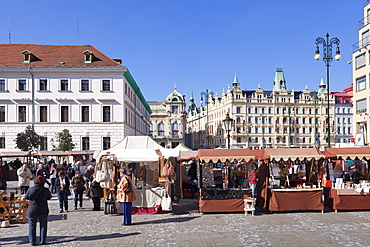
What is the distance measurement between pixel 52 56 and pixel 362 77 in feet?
111

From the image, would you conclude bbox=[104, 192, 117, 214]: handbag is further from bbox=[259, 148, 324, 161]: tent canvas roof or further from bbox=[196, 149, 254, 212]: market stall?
bbox=[259, 148, 324, 161]: tent canvas roof

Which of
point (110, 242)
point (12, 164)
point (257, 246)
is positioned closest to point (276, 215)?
point (257, 246)

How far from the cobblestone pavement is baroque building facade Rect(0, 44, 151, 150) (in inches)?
1050

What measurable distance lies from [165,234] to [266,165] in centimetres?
542

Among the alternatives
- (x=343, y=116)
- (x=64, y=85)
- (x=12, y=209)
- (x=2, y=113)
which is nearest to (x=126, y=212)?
(x=12, y=209)

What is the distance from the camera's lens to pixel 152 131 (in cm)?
9406

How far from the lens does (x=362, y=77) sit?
4059cm

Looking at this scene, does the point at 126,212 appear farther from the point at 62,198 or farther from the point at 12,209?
the point at 62,198

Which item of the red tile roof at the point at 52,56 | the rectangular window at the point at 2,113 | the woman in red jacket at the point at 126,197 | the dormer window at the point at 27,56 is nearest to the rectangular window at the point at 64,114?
the red tile roof at the point at 52,56

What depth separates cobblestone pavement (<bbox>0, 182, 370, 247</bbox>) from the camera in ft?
31.2

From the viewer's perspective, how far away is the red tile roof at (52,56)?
4047 centimetres

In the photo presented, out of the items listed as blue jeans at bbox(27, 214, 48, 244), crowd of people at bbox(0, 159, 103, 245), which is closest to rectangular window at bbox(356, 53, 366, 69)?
crowd of people at bbox(0, 159, 103, 245)

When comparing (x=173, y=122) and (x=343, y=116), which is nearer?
(x=173, y=122)

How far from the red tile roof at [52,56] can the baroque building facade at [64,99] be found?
0.35ft
